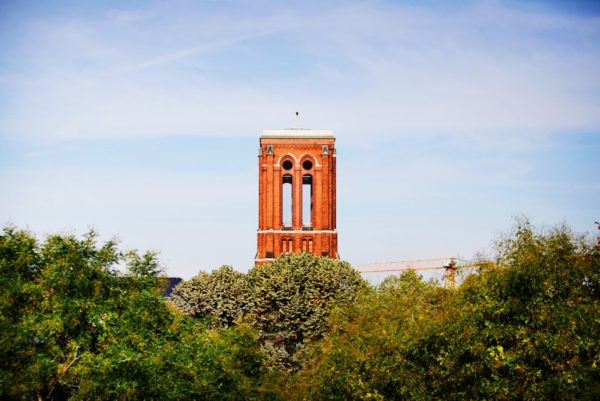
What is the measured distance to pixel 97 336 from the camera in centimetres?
3553

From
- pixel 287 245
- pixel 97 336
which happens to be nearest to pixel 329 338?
pixel 97 336

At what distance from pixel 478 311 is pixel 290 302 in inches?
1226

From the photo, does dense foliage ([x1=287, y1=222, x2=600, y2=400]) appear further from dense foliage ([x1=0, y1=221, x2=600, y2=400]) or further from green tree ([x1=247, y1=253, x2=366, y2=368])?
green tree ([x1=247, y1=253, x2=366, y2=368])

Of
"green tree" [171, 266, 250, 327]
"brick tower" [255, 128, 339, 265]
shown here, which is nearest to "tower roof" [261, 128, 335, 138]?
"brick tower" [255, 128, 339, 265]

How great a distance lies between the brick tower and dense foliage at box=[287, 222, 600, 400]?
53.4m

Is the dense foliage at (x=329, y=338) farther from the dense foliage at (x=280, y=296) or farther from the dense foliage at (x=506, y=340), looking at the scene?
the dense foliage at (x=280, y=296)

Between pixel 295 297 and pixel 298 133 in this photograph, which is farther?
pixel 298 133

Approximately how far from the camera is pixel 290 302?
62.4 meters

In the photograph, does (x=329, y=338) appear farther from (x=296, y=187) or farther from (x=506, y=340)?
(x=296, y=187)

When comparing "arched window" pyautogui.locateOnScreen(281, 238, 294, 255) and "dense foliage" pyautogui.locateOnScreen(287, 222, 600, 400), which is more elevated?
"arched window" pyautogui.locateOnScreen(281, 238, 294, 255)

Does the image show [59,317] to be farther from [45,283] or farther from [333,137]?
[333,137]

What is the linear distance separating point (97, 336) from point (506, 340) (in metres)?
15.2

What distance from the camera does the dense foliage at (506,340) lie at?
1191 inches

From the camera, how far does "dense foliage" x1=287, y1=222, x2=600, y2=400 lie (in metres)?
30.2
